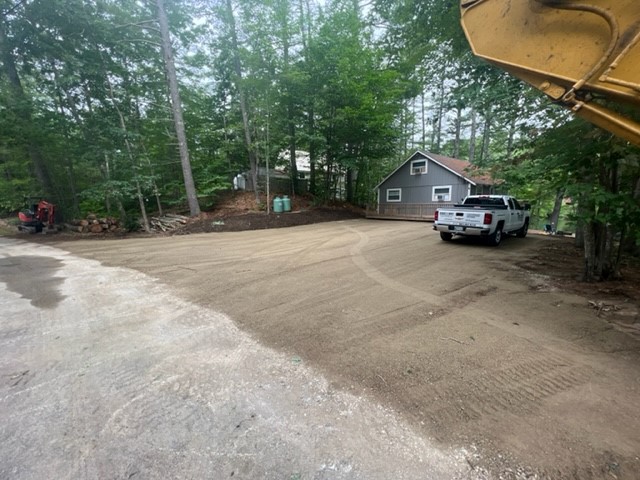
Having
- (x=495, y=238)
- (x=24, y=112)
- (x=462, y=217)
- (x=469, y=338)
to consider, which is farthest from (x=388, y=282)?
(x=24, y=112)

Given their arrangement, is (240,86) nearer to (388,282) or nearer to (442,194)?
(388,282)

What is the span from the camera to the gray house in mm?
16828

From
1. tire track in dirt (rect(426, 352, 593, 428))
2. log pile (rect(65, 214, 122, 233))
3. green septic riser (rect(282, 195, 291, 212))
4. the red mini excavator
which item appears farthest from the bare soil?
green septic riser (rect(282, 195, 291, 212))

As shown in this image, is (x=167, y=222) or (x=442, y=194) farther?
(x=442, y=194)

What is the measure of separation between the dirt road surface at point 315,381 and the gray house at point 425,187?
541 inches

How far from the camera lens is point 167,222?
38.5ft

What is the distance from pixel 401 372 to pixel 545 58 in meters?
2.39

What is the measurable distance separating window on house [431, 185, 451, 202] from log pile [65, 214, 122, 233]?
17.8 meters

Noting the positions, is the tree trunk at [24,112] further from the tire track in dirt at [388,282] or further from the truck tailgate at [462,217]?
the truck tailgate at [462,217]

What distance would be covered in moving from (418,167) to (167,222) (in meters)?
15.8

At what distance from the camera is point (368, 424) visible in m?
1.72

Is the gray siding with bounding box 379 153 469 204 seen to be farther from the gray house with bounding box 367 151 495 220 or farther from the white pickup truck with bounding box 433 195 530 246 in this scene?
the white pickup truck with bounding box 433 195 530 246

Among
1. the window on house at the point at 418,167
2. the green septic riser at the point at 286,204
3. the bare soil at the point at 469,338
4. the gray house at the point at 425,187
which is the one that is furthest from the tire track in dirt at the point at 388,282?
the window on house at the point at 418,167

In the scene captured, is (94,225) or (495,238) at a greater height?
(94,225)
